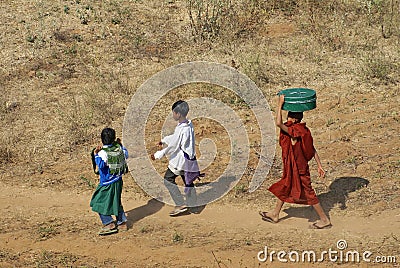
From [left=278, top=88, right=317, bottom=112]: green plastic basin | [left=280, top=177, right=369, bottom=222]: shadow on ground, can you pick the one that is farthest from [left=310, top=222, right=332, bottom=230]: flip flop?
[left=278, top=88, right=317, bottom=112]: green plastic basin

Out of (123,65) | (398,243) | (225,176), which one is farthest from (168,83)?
(398,243)

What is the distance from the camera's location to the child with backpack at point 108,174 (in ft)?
19.1

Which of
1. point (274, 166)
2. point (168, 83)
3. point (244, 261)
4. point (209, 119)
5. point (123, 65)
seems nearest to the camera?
point (244, 261)

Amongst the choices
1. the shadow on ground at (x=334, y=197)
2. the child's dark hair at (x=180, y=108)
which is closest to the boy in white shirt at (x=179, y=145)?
the child's dark hair at (x=180, y=108)

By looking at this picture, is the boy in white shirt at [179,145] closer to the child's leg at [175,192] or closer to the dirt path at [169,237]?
the child's leg at [175,192]

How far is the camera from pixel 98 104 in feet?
29.5

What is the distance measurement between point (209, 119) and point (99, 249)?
3.37 meters

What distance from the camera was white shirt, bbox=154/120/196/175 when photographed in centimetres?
618

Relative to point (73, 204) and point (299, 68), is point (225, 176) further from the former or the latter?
point (299, 68)

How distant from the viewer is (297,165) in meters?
5.76

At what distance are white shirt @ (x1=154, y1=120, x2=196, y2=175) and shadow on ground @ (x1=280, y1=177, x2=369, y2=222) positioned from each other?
1196 mm

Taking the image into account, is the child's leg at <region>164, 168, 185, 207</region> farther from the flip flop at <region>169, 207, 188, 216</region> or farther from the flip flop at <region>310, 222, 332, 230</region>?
the flip flop at <region>310, 222, 332, 230</region>

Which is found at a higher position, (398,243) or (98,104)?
(98,104)

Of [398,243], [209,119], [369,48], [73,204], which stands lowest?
[398,243]
